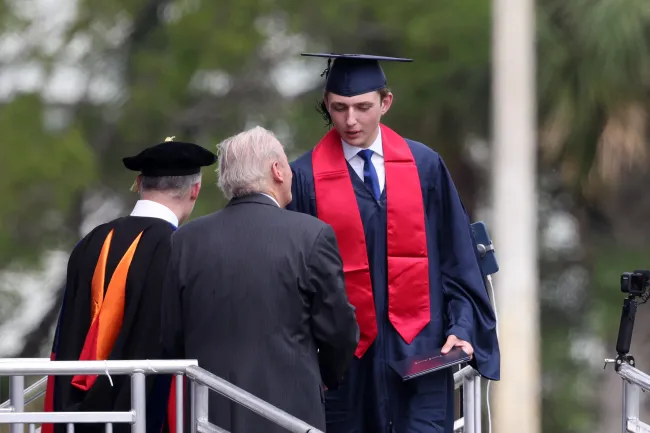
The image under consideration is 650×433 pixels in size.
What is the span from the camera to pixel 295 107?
13055 mm

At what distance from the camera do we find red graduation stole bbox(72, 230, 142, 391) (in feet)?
16.4

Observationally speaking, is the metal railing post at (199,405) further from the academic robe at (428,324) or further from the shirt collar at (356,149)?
the shirt collar at (356,149)

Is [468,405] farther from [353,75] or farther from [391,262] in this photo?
[353,75]

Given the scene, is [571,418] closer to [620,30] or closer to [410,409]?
[620,30]

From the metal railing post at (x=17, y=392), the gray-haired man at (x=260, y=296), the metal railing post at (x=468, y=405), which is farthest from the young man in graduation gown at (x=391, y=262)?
the metal railing post at (x=17, y=392)

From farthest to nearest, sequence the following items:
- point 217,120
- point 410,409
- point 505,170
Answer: point 217,120, point 505,170, point 410,409

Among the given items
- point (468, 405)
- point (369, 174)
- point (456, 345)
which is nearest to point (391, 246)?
point (369, 174)

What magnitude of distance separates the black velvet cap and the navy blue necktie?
0.52 meters

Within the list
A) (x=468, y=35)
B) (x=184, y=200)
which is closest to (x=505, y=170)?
(x=468, y=35)

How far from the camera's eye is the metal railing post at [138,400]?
436 cm

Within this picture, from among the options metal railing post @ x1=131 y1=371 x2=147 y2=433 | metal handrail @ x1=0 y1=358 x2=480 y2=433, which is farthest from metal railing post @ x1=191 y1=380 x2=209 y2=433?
metal railing post @ x1=131 y1=371 x2=147 y2=433

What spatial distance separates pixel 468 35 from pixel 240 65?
6.12 feet

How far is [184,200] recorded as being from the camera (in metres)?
5.12

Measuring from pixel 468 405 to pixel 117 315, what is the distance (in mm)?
1207
